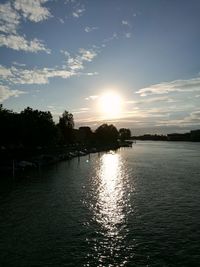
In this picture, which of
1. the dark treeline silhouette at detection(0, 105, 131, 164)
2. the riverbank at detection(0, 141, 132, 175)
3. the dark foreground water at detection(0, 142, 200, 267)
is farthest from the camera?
the dark treeline silhouette at detection(0, 105, 131, 164)

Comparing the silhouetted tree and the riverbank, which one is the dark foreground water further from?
the silhouetted tree

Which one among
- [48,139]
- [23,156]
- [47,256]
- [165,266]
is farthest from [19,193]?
[48,139]

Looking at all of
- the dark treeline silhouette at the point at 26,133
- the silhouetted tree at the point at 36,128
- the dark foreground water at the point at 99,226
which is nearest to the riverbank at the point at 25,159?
the dark treeline silhouette at the point at 26,133

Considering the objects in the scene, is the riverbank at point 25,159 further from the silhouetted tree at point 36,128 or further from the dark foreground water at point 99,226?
the dark foreground water at point 99,226

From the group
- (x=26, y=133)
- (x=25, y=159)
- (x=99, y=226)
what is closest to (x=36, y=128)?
(x=26, y=133)

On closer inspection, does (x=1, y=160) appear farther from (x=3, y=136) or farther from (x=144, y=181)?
(x=144, y=181)

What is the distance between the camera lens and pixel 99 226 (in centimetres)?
3812

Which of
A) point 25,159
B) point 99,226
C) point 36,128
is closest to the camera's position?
point 99,226

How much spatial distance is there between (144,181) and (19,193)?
27940mm

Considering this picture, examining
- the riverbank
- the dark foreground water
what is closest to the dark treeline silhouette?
the riverbank

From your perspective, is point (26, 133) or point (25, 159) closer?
point (25, 159)

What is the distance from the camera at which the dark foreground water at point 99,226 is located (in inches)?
1136

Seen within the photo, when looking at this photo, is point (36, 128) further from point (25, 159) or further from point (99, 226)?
point (99, 226)

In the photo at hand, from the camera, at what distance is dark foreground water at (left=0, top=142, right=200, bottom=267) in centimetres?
2884
